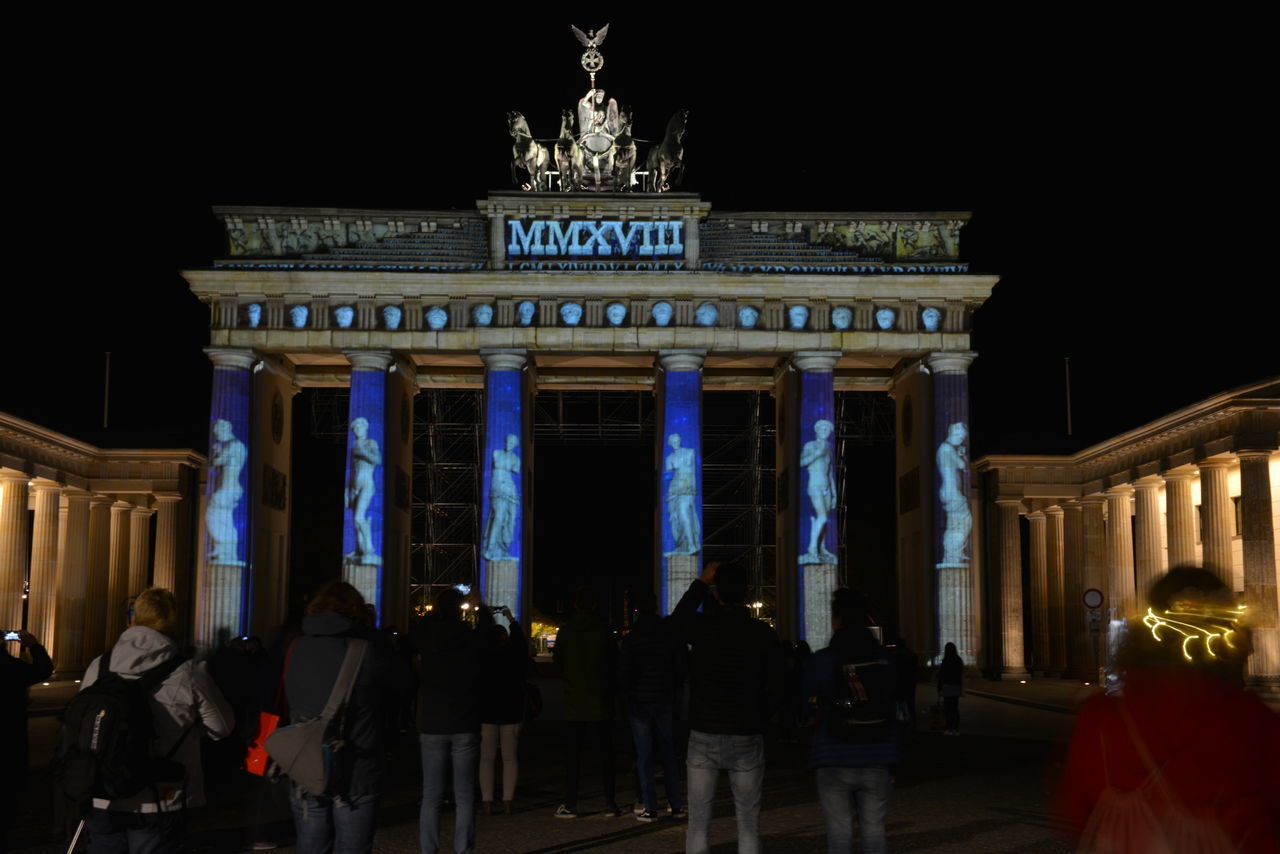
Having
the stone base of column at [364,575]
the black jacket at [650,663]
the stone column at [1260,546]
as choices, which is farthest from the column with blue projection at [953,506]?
the black jacket at [650,663]

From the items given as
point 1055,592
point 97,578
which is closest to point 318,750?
point 97,578

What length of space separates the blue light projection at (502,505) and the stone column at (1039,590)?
20.4 m

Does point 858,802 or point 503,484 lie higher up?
point 503,484

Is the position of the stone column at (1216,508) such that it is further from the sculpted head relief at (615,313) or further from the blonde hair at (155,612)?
the blonde hair at (155,612)

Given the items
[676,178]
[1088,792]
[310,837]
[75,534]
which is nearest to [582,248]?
[676,178]

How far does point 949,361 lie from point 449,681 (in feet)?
115

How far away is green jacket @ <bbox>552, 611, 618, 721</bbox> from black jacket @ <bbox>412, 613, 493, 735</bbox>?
9.55 feet

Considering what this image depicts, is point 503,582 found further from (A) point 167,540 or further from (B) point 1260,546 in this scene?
(B) point 1260,546

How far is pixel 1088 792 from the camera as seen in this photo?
533 cm

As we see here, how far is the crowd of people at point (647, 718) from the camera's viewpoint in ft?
16.9

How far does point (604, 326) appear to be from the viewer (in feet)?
144

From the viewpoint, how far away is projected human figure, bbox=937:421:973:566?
4275cm

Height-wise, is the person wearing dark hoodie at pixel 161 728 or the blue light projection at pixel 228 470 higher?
the blue light projection at pixel 228 470

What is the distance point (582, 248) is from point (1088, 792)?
39648mm
